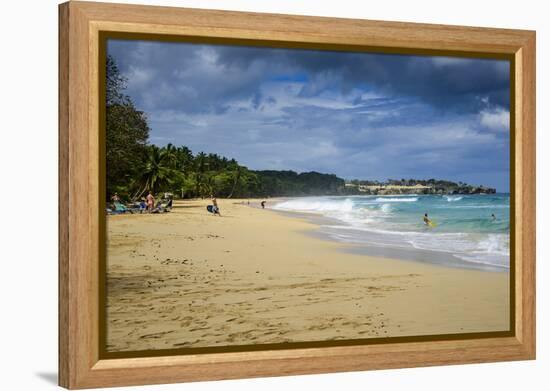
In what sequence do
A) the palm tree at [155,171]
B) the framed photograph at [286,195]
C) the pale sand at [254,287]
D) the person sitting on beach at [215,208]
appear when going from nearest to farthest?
1. the framed photograph at [286,195]
2. the pale sand at [254,287]
3. the palm tree at [155,171]
4. the person sitting on beach at [215,208]

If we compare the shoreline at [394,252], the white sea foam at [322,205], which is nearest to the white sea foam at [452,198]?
the shoreline at [394,252]

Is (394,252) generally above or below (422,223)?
below

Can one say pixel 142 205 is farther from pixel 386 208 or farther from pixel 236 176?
pixel 386 208

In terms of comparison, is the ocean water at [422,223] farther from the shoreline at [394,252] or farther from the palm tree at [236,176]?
the palm tree at [236,176]

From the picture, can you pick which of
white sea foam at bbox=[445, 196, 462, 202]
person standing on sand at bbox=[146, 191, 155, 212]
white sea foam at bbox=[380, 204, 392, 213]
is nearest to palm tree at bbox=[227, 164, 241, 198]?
person standing on sand at bbox=[146, 191, 155, 212]

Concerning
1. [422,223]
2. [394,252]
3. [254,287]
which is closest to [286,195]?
[254,287]
